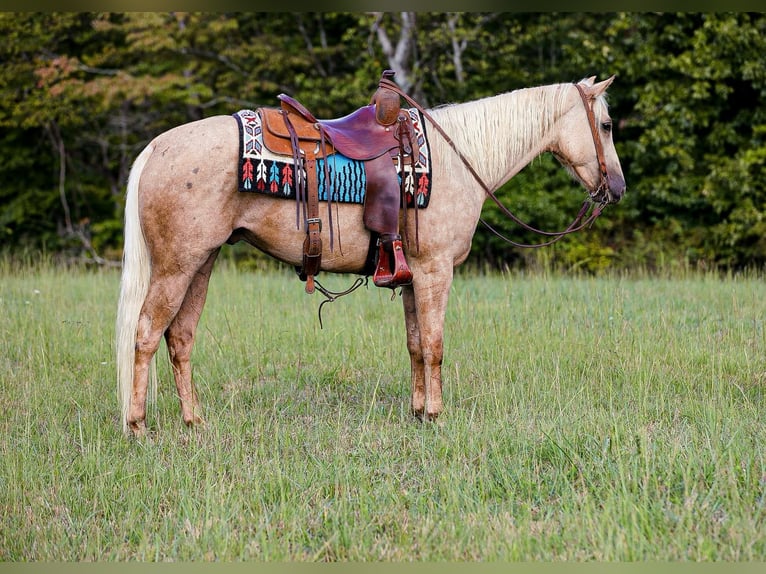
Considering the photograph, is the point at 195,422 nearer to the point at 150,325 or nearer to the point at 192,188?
the point at 150,325

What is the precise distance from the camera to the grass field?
332 cm

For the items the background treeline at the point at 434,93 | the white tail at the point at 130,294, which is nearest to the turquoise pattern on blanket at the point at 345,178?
the white tail at the point at 130,294

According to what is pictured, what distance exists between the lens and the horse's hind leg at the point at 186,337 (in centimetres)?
493

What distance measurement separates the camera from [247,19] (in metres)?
15.9

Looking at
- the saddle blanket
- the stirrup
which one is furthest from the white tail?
the stirrup

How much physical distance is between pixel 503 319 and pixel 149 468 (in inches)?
150

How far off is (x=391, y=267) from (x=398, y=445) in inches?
41.7

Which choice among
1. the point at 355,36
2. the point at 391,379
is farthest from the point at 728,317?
the point at 355,36

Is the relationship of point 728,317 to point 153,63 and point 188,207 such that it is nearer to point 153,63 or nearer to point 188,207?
point 188,207

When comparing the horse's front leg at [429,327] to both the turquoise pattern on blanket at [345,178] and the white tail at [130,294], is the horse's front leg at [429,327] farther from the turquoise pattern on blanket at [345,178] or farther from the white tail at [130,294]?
the white tail at [130,294]

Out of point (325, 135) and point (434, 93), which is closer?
point (325, 135)

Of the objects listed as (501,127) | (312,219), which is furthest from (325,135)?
(501,127)

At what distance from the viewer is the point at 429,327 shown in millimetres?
4852

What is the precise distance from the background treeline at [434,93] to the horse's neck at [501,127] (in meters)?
8.13
